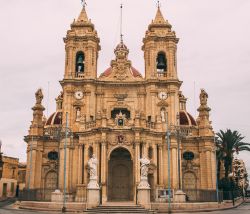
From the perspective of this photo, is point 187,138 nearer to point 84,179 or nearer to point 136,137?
point 136,137

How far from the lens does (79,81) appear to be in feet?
151

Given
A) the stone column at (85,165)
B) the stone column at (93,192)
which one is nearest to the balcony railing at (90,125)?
the stone column at (85,165)

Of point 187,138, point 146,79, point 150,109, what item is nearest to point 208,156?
point 187,138

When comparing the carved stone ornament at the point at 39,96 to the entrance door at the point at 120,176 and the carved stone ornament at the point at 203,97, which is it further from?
the carved stone ornament at the point at 203,97

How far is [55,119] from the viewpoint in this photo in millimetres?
52094

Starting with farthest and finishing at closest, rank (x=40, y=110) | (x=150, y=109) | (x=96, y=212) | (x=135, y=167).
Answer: (x=40, y=110), (x=150, y=109), (x=135, y=167), (x=96, y=212)

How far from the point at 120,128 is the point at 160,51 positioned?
13.0 meters

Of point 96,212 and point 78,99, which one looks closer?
point 96,212

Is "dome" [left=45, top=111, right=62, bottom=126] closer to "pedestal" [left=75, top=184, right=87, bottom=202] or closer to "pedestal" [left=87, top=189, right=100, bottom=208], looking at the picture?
"pedestal" [left=75, top=184, right=87, bottom=202]

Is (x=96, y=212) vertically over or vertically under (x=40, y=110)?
under

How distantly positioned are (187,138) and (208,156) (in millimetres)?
3360

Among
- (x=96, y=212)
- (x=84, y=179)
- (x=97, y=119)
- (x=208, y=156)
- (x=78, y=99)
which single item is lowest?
(x=96, y=212)

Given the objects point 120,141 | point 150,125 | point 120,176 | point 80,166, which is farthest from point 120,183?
point 150,125

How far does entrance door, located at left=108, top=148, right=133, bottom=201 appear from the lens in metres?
41.7
